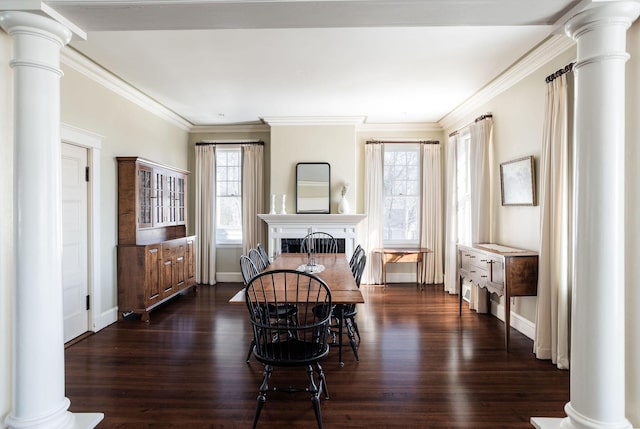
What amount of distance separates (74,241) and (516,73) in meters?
5.14

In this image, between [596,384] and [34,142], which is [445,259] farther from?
[34,142]

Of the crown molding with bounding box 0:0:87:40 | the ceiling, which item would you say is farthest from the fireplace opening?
the crown molding with bounding box 0:0:87:40

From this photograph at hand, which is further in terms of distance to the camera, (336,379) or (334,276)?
(334,276)

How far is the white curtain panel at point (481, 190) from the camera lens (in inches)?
184

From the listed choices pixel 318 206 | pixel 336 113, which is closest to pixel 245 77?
pixel 336 113

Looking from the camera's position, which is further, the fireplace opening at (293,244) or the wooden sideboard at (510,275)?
the fireplace opening at (293,244)

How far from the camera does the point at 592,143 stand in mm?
1942

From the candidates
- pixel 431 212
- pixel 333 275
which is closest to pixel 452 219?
pixel 431 212

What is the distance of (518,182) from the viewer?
4.06 m

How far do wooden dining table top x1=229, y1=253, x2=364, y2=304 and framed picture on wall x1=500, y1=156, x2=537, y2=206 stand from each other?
6.69 ft

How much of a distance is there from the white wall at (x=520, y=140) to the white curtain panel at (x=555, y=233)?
0.35 meters

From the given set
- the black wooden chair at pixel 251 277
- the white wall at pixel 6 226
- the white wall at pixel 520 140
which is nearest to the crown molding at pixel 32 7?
the white wall at pixel 6 226

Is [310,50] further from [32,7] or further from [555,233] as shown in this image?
[555,233]

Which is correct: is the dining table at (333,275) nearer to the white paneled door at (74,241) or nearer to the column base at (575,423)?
the column base at (575,423)
